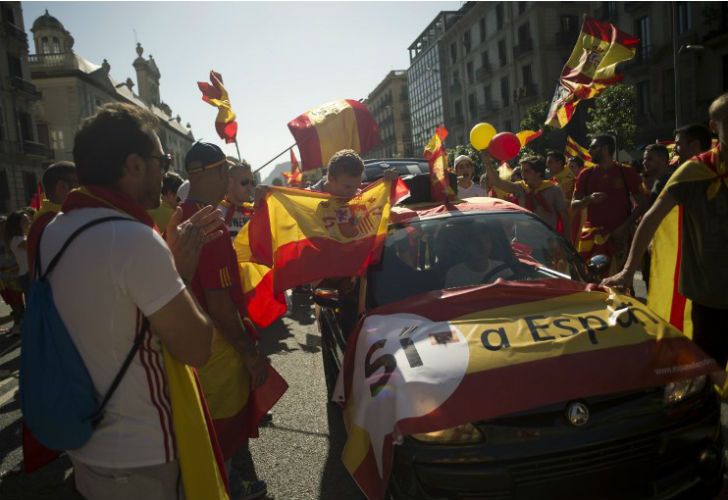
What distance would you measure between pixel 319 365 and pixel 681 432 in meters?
3.96

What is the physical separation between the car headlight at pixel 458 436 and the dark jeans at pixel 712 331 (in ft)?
6.45

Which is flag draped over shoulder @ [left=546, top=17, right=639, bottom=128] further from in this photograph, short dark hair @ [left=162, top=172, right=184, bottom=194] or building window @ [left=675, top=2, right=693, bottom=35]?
building window @ [left=675, top=2, right=693, bottom=35]

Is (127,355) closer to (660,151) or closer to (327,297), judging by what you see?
(327,297)

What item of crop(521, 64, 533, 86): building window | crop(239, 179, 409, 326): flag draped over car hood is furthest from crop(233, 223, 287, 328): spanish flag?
crop(521, 64, 533, 86): building window

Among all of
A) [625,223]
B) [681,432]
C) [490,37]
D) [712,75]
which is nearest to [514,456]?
[681,432]

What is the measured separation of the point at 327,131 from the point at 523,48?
39971 mm

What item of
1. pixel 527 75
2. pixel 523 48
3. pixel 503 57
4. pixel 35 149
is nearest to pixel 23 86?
pixel 35 149

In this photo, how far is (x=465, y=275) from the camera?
10.7 ft

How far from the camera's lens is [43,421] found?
1.54 meters

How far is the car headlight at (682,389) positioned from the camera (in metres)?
2.38

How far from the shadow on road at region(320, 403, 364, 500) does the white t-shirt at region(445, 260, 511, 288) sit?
117 cm

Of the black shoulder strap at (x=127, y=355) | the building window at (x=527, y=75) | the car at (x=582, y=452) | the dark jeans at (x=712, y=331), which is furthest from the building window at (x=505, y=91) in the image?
the black shoulder strap at (x=127, y=355)

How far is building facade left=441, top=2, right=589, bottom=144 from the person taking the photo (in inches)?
1575

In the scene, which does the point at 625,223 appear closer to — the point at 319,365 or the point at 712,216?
the point at 712,216
